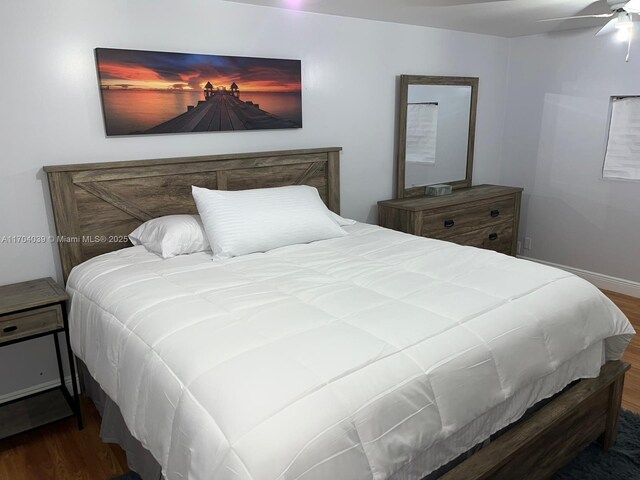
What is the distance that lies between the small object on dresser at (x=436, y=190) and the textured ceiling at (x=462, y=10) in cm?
127

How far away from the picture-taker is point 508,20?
11.7 feet

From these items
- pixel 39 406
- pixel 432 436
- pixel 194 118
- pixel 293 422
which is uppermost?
pixel 194 118

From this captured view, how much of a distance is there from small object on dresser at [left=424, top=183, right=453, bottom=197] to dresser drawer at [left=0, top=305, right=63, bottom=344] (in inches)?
114

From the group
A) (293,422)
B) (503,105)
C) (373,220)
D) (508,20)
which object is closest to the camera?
(293,422)

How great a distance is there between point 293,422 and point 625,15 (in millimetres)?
3037

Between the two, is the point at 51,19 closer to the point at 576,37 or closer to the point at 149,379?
the point at 149,379

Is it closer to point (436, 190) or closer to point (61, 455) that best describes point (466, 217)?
point (436, 190)

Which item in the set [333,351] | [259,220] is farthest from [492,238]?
[333,351]

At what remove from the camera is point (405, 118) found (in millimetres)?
3801

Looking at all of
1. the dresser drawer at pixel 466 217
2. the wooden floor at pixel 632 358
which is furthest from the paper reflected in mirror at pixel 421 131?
the wooden floor at pixel 632 358

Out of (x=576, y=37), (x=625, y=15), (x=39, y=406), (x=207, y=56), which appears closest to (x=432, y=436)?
(x=39, y=406)

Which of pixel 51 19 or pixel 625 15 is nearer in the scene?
pixel 51 19

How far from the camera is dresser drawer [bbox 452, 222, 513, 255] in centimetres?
398

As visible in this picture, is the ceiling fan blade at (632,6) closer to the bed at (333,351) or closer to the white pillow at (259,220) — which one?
the bed at (333,351)
